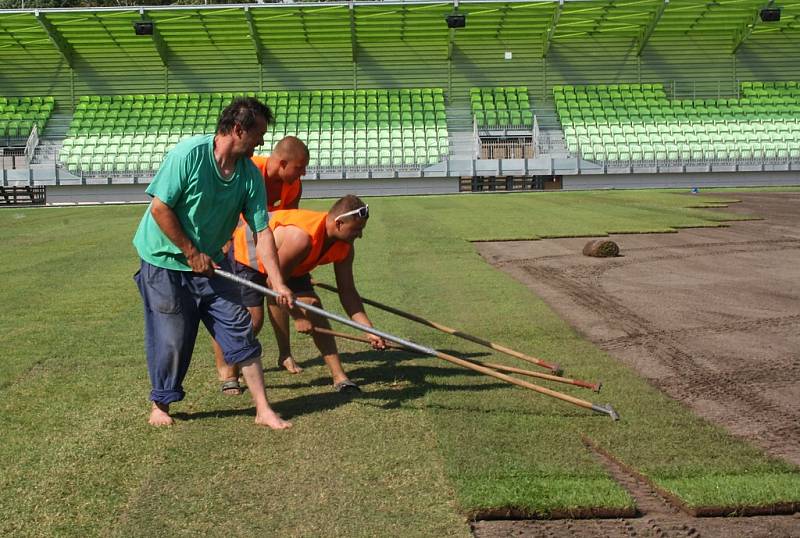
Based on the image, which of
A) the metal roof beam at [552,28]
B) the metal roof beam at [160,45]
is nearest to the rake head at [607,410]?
the metal roof beam at [552,28]

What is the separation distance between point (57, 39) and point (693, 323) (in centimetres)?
3809

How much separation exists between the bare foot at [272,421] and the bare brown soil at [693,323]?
1.78 metres

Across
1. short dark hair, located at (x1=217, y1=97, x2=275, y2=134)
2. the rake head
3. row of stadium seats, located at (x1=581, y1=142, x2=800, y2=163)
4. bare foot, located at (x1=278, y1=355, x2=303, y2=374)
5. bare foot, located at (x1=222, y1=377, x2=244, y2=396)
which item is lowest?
row of stadium seats, located at (x1=581, y1=142, x2=800, y2=163)

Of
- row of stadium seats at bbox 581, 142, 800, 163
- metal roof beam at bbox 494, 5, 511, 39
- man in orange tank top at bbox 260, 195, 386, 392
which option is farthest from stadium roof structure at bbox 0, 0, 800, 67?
man in orange tank top at bbox 260, 195, 386, 392

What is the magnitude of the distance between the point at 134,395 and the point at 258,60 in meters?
37.8

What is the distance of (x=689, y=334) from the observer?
8.07m

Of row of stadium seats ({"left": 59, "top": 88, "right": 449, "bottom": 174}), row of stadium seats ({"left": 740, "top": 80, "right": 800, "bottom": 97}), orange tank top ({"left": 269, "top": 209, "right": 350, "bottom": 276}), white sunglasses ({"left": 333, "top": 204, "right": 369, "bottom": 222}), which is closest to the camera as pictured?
white sunglasses ({"left": 333, "top": 204, "right": 369, "bottom": 222})

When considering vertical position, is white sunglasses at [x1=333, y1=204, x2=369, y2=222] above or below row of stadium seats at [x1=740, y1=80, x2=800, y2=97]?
below

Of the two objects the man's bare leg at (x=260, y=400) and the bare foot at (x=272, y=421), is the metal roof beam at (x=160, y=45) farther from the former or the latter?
the bare foot at (x=272, y=421)

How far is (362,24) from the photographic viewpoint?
1607 inches

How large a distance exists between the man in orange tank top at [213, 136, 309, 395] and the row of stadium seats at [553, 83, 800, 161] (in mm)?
32751

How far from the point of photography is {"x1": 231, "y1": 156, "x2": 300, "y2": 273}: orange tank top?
6527mm

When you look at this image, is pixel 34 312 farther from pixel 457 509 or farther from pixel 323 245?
pixel 457 509

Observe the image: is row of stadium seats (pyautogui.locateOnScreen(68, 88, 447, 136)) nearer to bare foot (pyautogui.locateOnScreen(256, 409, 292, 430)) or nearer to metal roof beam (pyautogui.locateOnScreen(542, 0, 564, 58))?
metal roof beam (pyautogui.locateOnScreen(542, 0, 564, 58))
